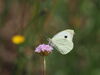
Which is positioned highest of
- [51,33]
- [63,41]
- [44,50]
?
[51,33]

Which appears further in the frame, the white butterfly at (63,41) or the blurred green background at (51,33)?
the blurred green background at (51,33)

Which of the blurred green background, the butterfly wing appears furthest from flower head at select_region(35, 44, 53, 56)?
the blurred green background

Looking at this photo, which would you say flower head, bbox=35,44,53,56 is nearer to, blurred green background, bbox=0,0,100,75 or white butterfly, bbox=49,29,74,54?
white butterfly, bbox=49,29,74,54

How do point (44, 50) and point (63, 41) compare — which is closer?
point (44, 50)

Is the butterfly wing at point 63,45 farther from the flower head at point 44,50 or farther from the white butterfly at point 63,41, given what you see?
the flower head at point 44,50

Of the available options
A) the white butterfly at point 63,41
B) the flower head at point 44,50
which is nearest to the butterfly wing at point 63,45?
the white butterfly at point 63,41

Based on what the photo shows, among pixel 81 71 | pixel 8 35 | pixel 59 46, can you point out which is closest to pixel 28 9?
pixel 8 35

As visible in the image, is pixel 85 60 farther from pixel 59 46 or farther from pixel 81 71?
pixel 59 46

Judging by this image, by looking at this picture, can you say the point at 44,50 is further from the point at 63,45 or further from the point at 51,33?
the point at 51,33

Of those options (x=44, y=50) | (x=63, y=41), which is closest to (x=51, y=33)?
(x=63, y=41)
